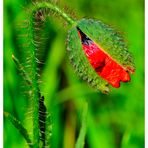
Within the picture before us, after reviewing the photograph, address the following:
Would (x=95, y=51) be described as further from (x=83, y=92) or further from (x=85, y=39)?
(x=83, y=92)

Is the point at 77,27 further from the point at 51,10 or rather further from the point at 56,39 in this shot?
the point at 56,39

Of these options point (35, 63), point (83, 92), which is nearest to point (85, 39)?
point (35, 63)

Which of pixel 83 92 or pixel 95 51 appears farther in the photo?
pixel 83 92

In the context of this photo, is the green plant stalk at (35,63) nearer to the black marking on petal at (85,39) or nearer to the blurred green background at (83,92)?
the black marking on petal at (85,39)

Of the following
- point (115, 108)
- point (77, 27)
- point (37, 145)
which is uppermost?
point (77, 27)

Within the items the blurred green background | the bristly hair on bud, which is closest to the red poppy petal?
the bristly hair on bud

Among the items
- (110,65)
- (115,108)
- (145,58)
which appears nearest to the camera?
(110,65)

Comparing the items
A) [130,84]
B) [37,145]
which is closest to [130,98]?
[130,84]
